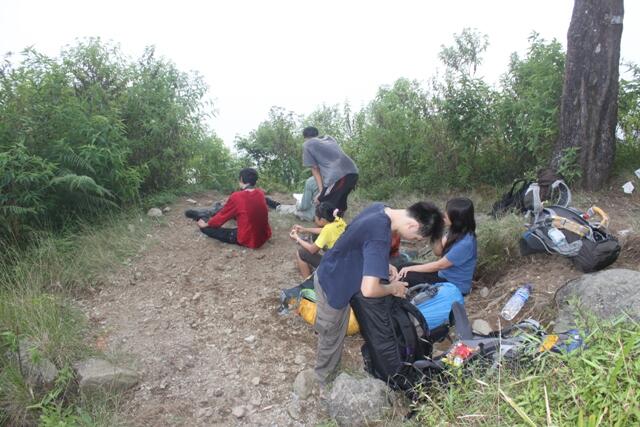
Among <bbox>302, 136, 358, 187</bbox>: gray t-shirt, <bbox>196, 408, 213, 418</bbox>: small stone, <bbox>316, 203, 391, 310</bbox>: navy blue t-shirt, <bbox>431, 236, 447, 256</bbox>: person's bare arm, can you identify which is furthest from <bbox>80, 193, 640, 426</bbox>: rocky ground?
<bbox>302, 136, 358, 187</bbox>: gray t-shirt

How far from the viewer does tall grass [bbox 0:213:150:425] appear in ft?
10.7

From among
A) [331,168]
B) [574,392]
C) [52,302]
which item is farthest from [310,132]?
[574,392]

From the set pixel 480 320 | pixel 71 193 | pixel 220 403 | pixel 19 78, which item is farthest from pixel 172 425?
pixel 19 78

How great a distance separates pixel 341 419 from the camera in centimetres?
298

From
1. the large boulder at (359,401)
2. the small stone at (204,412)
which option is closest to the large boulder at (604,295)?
the large boulder at (359,401)

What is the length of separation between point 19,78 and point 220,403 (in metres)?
4.83

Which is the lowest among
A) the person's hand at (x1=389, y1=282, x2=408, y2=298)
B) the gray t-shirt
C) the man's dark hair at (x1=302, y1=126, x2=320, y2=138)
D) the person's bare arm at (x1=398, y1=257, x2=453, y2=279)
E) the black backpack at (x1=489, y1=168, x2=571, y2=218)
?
the person's bare arm at (x1=398, y1=257, x2=453, y2=279)

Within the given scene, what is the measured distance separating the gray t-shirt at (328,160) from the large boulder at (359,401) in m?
2.69

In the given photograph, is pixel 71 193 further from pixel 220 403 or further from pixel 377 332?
pixel 377 332

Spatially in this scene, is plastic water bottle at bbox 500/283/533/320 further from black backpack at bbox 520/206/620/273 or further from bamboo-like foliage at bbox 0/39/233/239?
bamboo-like foliage at bbox 0/39/233/239

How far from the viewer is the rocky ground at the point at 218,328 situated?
3.39 m

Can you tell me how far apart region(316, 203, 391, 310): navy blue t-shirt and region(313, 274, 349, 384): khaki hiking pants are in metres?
0.09

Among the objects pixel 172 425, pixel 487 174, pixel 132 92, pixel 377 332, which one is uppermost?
pixel 132 92

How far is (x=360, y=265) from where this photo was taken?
313cm
